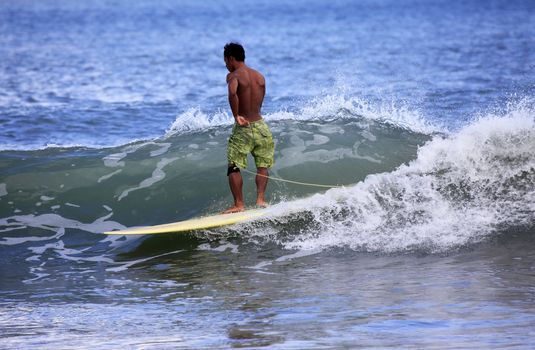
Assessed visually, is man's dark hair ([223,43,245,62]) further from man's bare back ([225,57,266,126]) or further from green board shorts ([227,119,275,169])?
green board shorts ([227,119,275,169])

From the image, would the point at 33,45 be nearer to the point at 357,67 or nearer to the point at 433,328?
the point at 357,67

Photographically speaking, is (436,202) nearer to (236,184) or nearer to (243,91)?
(236,184)

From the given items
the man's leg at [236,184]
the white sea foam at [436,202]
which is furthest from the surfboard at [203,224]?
the white sea foam at [436,202]

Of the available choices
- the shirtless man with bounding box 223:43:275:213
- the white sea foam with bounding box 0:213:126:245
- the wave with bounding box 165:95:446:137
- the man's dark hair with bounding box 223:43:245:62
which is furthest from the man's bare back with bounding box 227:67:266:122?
the wave with bounding box 165:95:446:137

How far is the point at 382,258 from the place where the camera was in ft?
24.8

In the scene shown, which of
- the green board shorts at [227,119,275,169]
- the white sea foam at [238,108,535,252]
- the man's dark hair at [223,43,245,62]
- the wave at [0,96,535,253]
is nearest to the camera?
the man's dark hair at [223,43,245,62]

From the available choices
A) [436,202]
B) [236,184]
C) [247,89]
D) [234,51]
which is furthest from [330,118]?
[234,51]

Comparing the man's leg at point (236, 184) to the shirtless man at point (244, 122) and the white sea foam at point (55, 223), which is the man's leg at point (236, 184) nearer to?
the shirtless man at point (244, 122)

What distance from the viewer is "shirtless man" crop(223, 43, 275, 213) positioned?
26.3ft

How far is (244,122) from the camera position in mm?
8211

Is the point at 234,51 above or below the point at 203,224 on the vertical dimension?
above

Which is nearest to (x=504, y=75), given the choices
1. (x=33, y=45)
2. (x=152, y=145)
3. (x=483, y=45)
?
(x=483, y=45)

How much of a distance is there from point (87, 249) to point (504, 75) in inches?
667

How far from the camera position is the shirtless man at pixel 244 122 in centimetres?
→ 802
